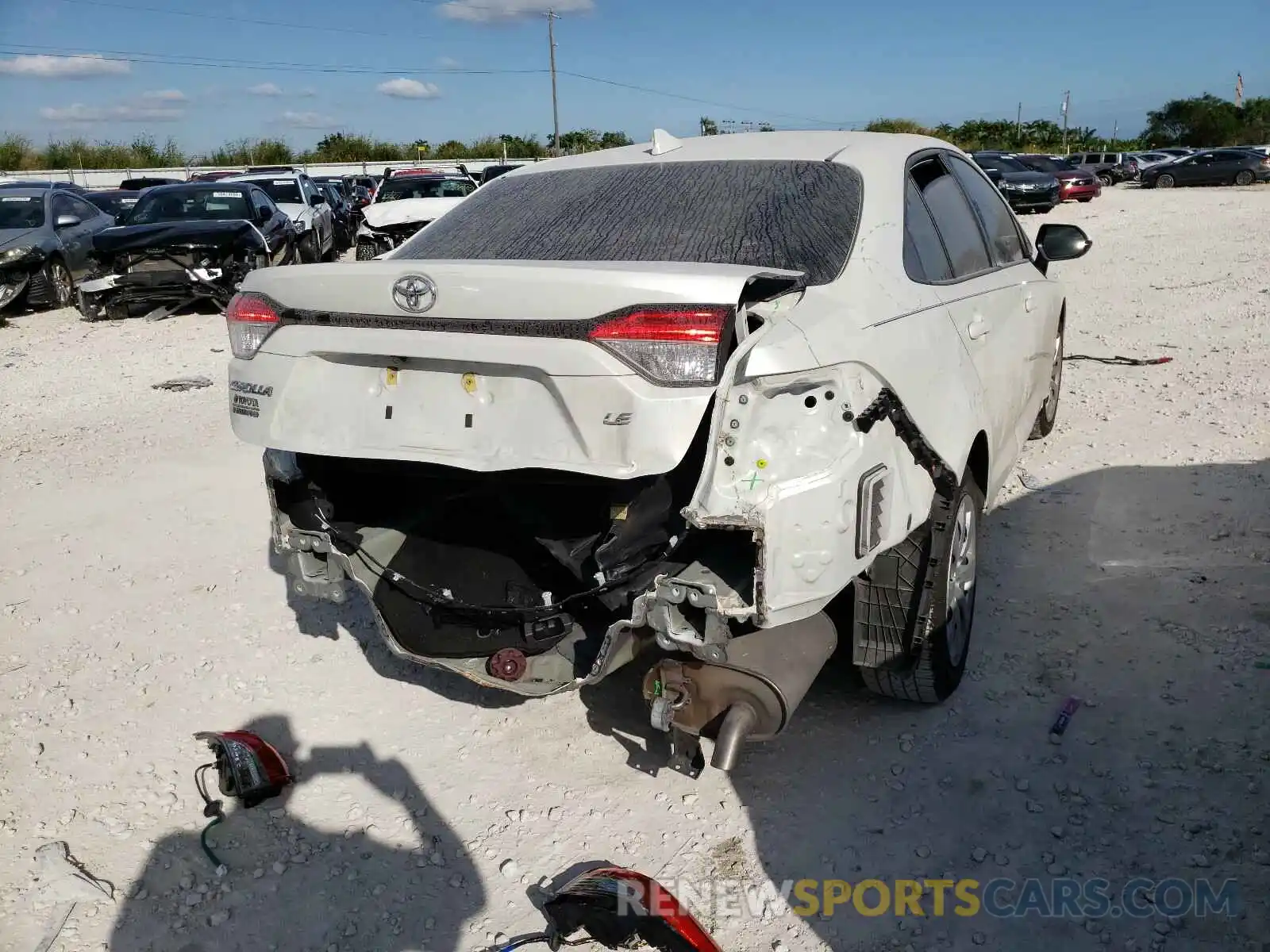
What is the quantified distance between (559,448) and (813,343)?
0.68 m

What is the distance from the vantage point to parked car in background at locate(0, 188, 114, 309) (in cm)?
1229

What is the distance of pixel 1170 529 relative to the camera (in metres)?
4.62

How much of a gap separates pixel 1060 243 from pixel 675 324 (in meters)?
3.27

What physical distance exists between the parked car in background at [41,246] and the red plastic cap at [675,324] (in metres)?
12.4

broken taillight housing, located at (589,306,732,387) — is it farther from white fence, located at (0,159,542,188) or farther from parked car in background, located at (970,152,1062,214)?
white fence, located at (0,159,542,188)

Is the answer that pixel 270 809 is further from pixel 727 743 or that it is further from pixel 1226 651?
pixel 1226 651

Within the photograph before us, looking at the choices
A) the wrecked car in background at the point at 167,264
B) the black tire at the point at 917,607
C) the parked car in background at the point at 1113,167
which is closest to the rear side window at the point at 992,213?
the black tire at the point at 917,607

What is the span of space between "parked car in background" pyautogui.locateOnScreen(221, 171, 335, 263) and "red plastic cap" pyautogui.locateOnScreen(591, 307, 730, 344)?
1256 centimetres

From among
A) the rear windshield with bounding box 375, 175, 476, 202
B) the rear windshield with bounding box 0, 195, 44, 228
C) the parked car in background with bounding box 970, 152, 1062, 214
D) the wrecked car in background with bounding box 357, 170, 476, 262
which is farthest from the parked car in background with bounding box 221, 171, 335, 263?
the parked car in background with bounding box 970, 152, 1062, 214

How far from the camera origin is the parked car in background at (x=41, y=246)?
40.3 ft

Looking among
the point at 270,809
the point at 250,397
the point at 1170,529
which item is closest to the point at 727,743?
the point at 270,809

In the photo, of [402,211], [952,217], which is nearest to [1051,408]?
[952,217]

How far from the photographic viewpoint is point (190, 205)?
12883 millimetres

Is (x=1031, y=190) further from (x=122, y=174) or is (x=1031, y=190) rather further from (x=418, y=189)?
(x=122, y=174)
